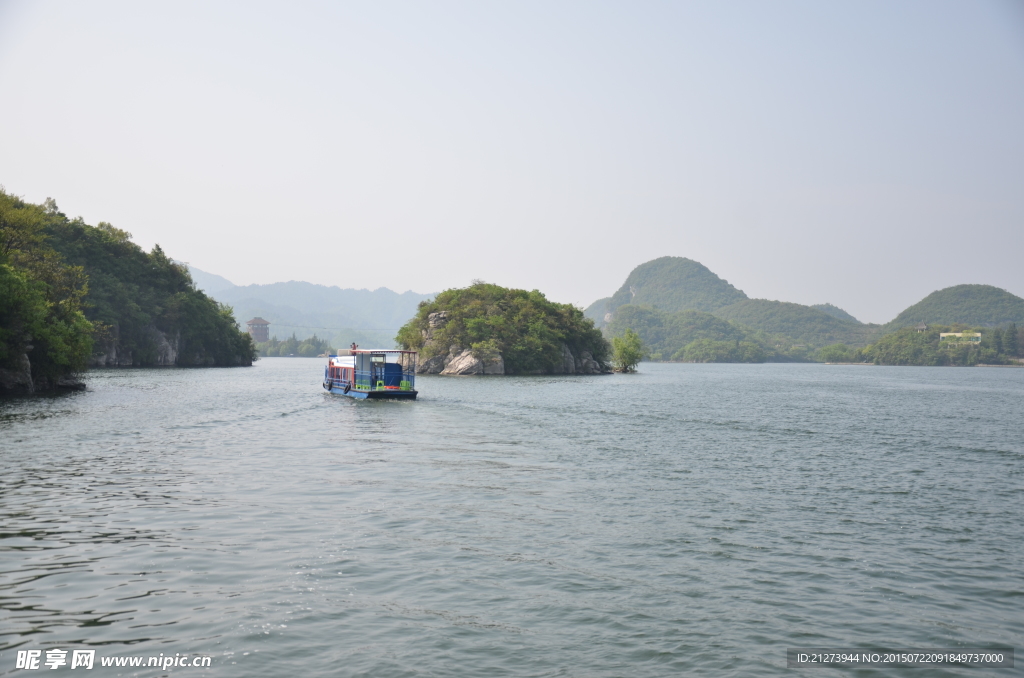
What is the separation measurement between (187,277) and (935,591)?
562ft

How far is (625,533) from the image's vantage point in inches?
676

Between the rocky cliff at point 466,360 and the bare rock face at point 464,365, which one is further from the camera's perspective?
the rocky cliff at point 466,360

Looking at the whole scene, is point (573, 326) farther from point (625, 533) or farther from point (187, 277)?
point (625, 533)

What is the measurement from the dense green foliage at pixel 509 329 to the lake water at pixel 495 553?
108305 mm

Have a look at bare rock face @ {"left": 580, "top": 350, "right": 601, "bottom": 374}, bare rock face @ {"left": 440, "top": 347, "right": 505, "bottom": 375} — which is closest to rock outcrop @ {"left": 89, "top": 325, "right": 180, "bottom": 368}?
bare rock face @ {"left": 440, "top": 347, "right": 505, "bottom": 375}

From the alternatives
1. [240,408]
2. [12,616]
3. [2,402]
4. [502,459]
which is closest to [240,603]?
[12,616]

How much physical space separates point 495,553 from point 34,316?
53.9 meters

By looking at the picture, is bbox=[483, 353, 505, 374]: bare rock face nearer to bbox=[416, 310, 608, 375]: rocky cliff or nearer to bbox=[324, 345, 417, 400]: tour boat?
bbox=[416, 310, 608, 375]: rocky cliff

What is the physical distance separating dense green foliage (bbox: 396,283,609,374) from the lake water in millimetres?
108305

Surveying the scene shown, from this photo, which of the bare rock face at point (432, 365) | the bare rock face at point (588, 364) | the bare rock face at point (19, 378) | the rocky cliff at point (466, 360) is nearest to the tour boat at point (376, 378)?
the bare rock face at point (19, 378)

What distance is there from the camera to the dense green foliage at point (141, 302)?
121 meters

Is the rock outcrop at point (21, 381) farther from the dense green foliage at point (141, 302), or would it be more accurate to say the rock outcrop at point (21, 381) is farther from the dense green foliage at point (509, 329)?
the dense green foliage at point (509, 329)

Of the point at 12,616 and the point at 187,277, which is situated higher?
the point at 187,277

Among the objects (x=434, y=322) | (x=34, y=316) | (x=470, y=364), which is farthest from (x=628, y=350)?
(x=34, y=316)
